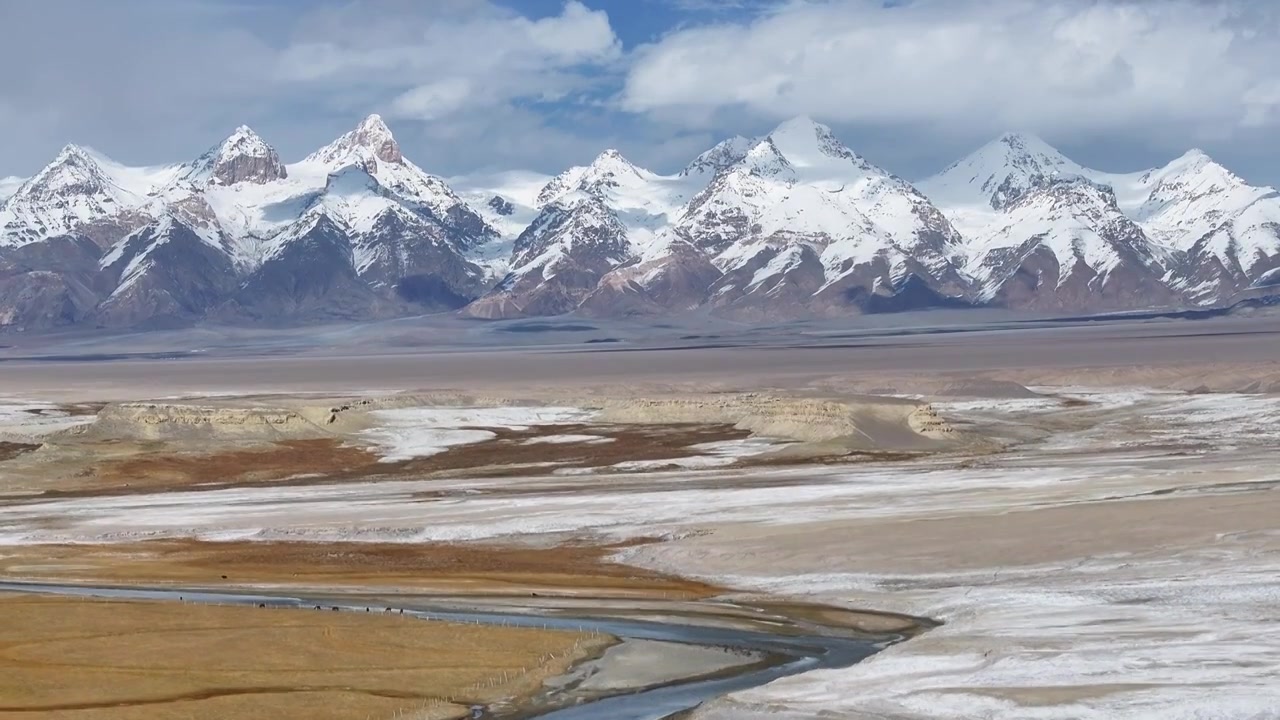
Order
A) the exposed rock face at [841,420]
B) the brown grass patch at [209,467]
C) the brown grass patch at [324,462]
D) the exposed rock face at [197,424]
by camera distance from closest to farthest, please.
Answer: the brown grass patch at [209,467], the brown grass patch at [324,462], the exposed rock face at [841,420], the exposed rock face at [197,424]

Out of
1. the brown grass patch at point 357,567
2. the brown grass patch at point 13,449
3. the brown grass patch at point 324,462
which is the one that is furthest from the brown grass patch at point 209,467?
the brown grass patch at point 357,567

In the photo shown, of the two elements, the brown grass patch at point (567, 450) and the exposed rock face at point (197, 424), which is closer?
the brown grass patch at point (567, 450)

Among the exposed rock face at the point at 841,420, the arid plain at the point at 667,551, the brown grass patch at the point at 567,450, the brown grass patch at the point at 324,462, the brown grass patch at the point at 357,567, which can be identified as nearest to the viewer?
the arid plain at the point at 667,551

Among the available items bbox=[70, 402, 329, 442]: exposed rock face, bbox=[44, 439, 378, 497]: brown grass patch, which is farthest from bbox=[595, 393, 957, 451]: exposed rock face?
bbox=[70, 402, 329, 442]: exposed rock face

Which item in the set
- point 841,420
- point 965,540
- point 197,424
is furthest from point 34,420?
point 965,540

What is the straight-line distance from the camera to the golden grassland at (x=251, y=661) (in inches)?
1640

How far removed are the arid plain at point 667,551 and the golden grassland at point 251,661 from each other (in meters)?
0.14

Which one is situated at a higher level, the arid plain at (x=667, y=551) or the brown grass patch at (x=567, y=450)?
the arid plain at (x=667, y=551)

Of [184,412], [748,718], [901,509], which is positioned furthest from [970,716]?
[184,412]

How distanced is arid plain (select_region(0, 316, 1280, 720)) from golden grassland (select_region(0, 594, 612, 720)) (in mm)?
136

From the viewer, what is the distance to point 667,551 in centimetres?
7150

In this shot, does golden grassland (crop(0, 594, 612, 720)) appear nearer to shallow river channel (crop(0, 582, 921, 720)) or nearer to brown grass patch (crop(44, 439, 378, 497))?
shallow river channel (crop(0, 582, 921, 720))

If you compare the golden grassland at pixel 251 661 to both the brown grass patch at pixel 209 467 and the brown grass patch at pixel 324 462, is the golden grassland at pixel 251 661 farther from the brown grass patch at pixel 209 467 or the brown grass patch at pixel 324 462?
the brown grass patch at pixel 209 467

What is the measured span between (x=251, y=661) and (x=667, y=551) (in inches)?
1076
